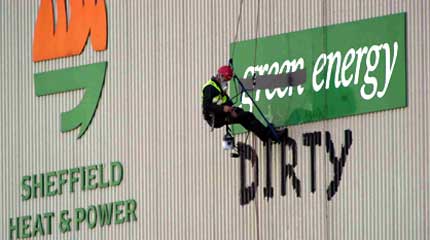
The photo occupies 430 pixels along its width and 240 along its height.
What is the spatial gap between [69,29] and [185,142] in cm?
393

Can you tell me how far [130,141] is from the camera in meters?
35.7

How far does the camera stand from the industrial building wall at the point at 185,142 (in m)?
31.1

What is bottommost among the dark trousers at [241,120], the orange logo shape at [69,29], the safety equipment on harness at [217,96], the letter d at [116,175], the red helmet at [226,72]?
the letter d at [116,175]

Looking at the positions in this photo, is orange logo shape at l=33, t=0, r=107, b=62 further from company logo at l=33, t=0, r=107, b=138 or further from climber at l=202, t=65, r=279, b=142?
climber at l=202, t=65, r=279, b=142

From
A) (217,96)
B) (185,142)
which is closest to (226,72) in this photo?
(217,96)

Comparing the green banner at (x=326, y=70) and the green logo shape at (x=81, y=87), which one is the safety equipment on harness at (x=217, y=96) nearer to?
the green banner at (x=326, y=70)

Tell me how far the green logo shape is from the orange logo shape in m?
0.37

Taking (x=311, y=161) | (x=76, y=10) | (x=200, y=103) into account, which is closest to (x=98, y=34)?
(x=76, y=10)

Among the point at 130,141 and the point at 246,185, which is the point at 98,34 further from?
the point at 246,185

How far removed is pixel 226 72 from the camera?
32062 millimetres

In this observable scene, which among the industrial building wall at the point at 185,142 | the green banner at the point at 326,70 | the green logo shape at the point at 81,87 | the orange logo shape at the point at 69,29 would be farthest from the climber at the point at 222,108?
the orange logo shape at the point at 69,29

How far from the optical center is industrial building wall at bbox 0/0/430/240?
31.1m

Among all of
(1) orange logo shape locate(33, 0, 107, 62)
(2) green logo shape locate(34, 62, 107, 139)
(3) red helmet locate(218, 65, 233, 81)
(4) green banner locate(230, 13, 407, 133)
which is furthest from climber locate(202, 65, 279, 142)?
(1) orange logo shape locate(33, 0, 107, 62)

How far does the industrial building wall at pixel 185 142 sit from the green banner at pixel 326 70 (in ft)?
0.58
